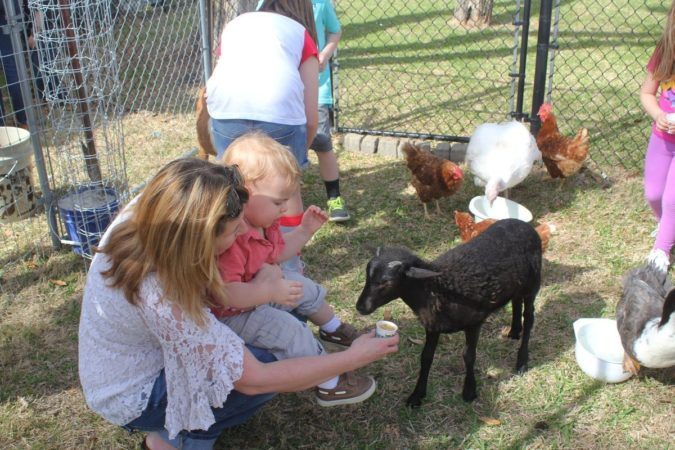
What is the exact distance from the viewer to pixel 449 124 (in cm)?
628

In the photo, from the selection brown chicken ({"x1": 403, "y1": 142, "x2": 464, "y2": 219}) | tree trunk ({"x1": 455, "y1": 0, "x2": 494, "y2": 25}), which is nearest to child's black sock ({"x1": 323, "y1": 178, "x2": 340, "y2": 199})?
brown chicken ({"x1": 403, "y1": 142, "x2": 464, "y2": 219})

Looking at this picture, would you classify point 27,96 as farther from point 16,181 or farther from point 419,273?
point 419,273

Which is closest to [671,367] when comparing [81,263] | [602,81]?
[81,263]

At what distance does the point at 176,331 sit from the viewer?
198 cm

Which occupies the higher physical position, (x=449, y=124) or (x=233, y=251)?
(x=233, y=251)

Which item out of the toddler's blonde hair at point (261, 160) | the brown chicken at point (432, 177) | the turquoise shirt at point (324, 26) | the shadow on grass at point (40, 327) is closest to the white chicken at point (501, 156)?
the brown chicken at point (432, 177)

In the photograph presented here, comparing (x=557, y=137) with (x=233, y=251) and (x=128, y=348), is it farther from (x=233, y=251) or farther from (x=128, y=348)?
(x=128, y=348)

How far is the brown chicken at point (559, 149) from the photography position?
484 centimetres

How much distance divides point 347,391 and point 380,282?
20.0 inches

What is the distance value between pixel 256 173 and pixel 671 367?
2.16m

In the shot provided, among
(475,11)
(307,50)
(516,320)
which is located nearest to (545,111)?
(516,320)

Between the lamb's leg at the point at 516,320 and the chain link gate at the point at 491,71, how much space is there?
8.31 feet

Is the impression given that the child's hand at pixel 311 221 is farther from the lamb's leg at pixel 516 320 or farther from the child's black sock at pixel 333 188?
the child's black sock at pixel 333 188

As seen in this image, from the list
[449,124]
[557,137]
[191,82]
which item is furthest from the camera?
[191,82]
